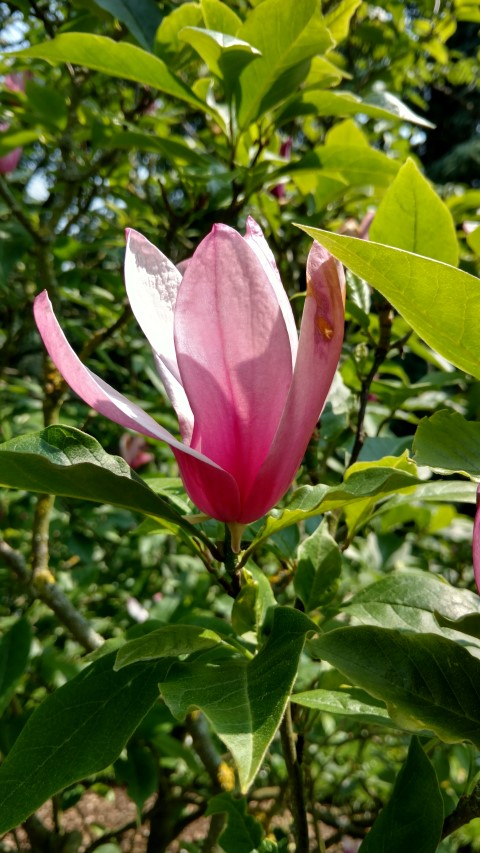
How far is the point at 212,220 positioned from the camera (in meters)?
1.44

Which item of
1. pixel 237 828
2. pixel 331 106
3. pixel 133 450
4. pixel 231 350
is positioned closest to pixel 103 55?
pixel 331 106

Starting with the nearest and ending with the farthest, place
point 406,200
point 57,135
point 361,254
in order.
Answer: point 361,254 < point 406,200 < point 57,135

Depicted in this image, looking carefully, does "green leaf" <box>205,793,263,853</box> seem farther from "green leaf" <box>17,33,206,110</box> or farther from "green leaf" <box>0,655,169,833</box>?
"green leaf" <box>17,33,206,110</box>

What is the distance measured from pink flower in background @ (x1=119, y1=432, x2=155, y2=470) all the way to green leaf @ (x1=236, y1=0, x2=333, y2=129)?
1.41 meters

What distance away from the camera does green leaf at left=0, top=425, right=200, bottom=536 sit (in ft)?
1.63

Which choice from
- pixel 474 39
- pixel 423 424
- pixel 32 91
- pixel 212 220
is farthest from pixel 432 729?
pixel 474 39

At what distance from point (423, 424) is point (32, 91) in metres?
1.38

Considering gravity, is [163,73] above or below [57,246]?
above

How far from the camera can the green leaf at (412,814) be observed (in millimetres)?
579

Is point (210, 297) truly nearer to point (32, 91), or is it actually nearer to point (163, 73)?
point (163, 73)

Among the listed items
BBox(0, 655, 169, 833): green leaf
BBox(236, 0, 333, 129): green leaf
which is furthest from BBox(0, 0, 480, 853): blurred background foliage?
BBox(0, 655, 169, 833): green leaf

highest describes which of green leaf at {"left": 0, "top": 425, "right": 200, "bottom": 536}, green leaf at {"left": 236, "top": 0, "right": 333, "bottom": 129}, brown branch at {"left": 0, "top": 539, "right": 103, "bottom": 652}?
green leaf at {"left": 236, "top": 0, "right": 333, "bottom": 129}

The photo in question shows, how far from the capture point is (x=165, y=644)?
1.79 ft

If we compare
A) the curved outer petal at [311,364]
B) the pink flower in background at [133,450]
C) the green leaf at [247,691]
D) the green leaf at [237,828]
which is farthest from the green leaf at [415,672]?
the pink flower in background at [133,450]
